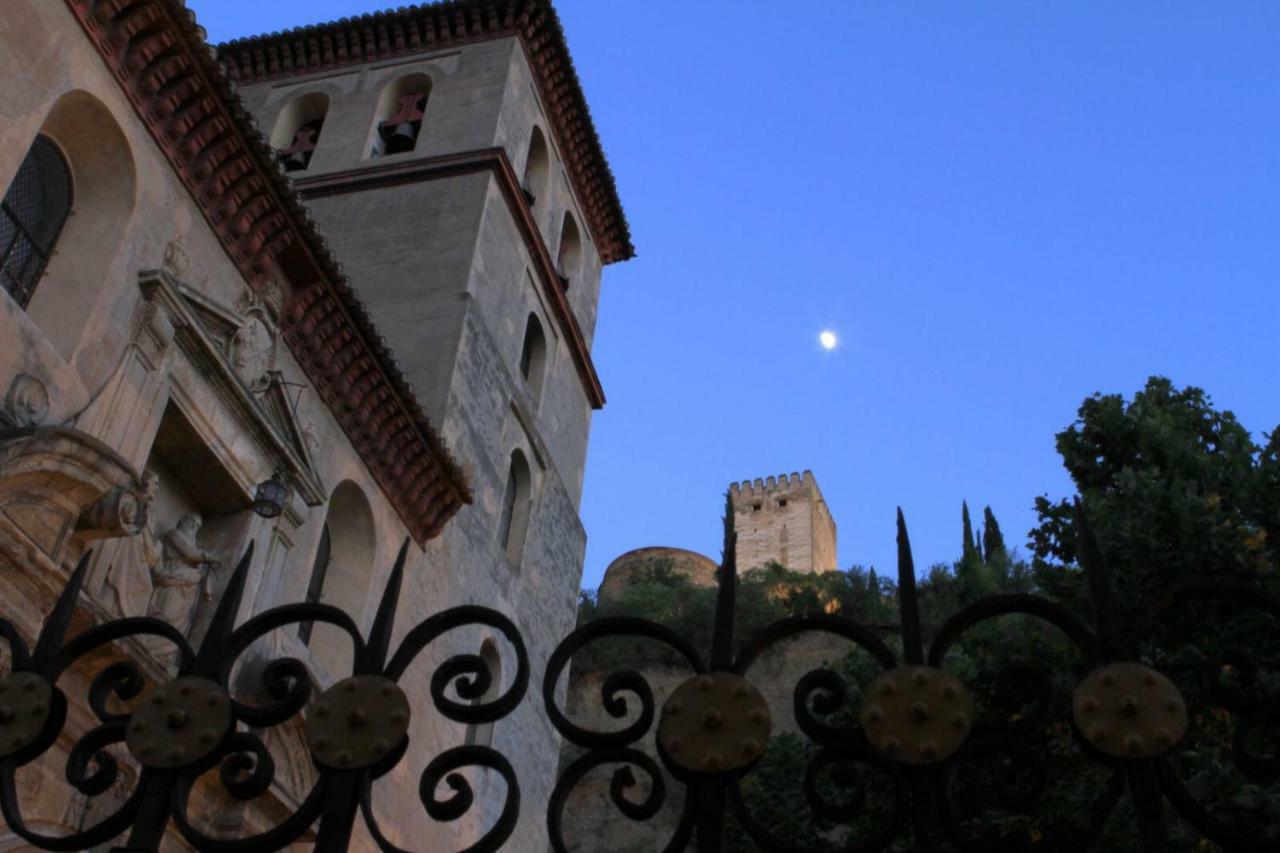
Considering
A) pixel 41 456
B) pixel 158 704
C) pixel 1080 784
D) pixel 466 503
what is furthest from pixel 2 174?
pixel 1080 784

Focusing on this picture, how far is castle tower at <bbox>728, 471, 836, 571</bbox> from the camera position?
71.0m

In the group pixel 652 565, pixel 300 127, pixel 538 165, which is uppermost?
pixel 652 565

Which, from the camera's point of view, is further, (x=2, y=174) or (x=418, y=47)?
(x=418, y=47)

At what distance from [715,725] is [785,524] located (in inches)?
2793

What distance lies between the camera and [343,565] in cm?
1234

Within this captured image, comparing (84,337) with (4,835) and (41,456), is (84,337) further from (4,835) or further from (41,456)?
(4,835)

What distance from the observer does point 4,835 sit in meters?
7.29

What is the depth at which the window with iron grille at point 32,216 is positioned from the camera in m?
8.23

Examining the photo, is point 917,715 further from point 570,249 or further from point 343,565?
point 570,249

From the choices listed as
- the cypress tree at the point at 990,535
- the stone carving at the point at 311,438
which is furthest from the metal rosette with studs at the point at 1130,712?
the cypress tree at the point at 990,535

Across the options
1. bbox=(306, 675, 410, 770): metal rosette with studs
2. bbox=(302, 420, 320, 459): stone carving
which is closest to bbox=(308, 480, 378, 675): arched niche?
bbox=(302, 420, 320, 459): stone carving

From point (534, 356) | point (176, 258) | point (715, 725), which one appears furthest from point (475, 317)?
point (715, 725)

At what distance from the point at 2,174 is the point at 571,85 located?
A: 1461cm

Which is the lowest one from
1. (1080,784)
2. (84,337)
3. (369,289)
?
(1080,784)
